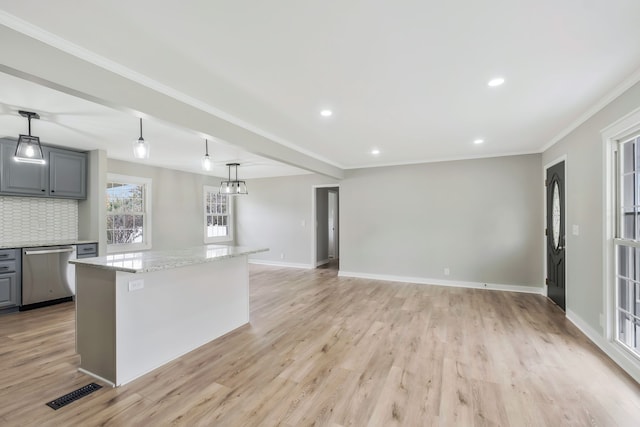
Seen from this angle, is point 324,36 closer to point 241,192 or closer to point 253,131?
point 253,131

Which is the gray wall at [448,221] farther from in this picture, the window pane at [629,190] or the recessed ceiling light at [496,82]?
the recessed ceiling light at [496,82]

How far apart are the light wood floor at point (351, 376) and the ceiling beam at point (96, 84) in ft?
7.14

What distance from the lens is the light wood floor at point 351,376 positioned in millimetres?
1956

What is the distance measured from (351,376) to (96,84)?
2909 mm

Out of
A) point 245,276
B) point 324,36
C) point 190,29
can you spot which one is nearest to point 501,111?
point 324,36

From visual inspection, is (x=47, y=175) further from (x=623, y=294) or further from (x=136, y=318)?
(x=623, y=294)

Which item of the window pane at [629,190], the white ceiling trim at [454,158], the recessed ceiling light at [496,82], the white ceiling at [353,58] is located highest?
the white ceiling at [353,58]

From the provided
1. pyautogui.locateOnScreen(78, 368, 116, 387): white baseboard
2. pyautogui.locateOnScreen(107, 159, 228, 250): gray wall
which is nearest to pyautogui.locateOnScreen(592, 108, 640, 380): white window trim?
pyautogui.locateOnScreen(78, 368, 116, 387): white baseboard

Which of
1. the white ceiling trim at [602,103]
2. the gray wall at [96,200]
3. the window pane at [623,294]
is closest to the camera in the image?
the white ceiling trim at [602,103]

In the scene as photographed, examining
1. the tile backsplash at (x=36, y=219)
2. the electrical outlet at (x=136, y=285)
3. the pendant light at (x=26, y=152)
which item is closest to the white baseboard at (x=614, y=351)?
the electrical outlet at (x=136, y=285)

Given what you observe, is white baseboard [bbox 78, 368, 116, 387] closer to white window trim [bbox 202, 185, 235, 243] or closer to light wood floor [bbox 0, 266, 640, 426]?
light wood floor [bbox 0, 266, 640, 426]

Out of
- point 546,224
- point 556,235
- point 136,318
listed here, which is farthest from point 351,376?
point 546,224

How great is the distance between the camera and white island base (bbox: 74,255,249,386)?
2352 mm

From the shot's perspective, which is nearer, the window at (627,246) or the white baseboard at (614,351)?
the white baseboard at (614,351)
